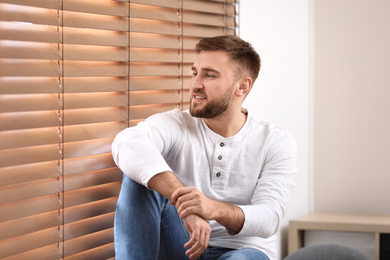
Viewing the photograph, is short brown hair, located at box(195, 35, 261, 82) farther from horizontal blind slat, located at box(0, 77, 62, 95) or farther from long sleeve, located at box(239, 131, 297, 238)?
horizontal blind slat, located at box(0, 77, 62, 95)

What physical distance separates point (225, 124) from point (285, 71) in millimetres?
1150

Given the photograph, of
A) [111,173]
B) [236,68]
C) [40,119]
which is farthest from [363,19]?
[40,119]

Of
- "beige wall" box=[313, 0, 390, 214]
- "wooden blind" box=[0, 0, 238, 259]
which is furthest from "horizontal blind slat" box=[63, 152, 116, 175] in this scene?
"beige wall" box=[313, 0, 390, 214]

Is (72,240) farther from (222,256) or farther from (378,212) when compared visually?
(378,212)

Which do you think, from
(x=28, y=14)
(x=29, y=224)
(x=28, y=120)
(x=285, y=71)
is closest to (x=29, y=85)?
(x=28, y=120)

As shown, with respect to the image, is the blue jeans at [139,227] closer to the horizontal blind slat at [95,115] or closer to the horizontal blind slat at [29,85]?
the horizontal blind slat at [95,115]

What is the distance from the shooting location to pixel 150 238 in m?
1.92

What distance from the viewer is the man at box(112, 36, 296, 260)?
1.90 m

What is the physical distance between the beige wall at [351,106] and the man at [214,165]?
1211 mm

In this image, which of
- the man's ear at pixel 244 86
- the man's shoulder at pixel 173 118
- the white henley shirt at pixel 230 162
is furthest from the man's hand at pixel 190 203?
the man's ear at pixel 244 86

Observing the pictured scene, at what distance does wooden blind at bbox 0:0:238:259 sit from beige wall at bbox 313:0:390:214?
1.28 meters

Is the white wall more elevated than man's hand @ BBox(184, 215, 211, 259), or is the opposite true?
the white wall

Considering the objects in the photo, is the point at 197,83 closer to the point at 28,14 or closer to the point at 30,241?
the point at 28,14

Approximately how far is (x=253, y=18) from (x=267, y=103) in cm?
49
